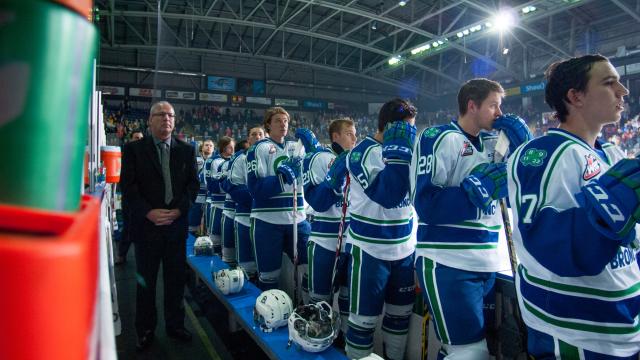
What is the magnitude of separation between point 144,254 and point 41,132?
9.33ft

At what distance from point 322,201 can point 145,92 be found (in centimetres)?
1897

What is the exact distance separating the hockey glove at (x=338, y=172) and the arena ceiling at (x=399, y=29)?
40.9ft

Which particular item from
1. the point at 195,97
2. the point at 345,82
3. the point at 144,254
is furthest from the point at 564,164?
the point at 345,82

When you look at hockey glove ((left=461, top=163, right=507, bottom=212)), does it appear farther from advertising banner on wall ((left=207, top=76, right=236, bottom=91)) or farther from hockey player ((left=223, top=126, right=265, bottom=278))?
advertising banner on wall ((left=207, top=76, right=236, bottom=91))

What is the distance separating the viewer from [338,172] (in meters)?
2.70

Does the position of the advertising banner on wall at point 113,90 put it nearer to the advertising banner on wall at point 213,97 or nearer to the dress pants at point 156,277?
the advertising banner on wall at point 213,97

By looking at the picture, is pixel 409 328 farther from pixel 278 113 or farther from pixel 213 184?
pixel 213 184

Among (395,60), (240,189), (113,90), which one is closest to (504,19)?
(395,60)

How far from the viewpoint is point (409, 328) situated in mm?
2598

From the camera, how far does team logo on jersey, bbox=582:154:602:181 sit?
128cm

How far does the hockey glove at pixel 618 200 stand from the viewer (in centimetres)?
104

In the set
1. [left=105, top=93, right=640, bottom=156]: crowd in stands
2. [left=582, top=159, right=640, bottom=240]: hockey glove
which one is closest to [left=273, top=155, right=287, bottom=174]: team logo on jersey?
[left=582, top=159, right=640, bottom=240]: hockey glove

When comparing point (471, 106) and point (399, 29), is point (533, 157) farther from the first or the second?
point (399, 29)

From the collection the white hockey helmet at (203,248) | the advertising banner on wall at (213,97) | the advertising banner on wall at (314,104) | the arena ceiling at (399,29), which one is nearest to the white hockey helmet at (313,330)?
the white hockey helmet at (203,248)
